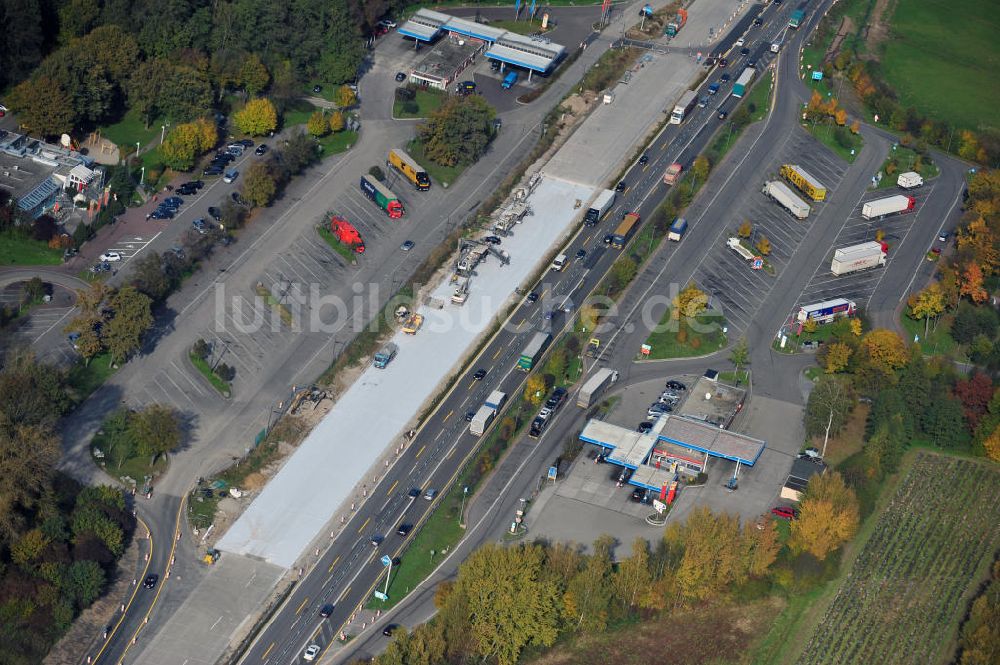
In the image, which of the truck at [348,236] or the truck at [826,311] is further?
the truck at [348,236]

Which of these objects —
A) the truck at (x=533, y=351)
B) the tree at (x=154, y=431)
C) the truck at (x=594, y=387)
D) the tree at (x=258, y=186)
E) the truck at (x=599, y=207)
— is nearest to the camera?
the tree at (x=154, y=431)

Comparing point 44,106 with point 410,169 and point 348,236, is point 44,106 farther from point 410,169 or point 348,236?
point 410,169

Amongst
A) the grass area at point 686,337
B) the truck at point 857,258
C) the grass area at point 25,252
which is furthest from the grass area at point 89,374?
the truck at point 857,258

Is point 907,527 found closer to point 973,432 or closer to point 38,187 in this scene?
point 973,432

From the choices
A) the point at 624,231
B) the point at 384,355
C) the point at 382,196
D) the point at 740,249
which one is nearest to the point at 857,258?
the point at 740,249

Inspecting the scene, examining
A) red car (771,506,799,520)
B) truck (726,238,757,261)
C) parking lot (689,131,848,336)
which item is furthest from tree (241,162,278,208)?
red car (771,506,799,520)

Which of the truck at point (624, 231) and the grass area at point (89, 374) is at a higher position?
the truck at point (624, 231)

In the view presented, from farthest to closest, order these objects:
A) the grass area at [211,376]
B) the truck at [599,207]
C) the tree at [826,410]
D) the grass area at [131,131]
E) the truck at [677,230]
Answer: the grass area at [131,131], the truck at [599,207], the truck at [677,230], the grass area at [211,376], the tree at [826,410]

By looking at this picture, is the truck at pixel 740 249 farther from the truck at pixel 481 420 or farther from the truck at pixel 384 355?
the truck at pixel 384 355
